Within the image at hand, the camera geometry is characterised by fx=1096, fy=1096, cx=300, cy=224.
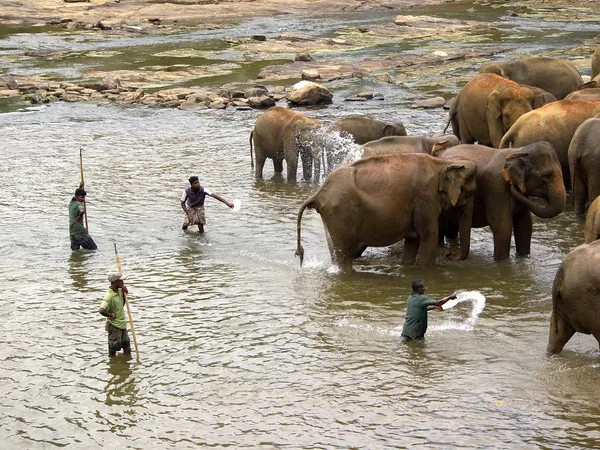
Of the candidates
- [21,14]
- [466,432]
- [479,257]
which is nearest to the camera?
[466,432]

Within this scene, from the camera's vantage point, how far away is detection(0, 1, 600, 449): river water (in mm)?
9781

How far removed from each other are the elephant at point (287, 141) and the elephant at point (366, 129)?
55cm

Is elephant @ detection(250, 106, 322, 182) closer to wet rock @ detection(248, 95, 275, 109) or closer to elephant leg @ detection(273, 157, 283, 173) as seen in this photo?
elephant leg @ detection(273, 157, 283, 173)

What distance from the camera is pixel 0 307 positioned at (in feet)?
44.3

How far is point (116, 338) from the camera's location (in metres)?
11.5

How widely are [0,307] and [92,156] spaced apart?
987cm

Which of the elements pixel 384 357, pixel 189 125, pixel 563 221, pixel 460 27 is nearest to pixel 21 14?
pixel 460 27

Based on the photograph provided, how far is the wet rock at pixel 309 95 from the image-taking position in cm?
2858

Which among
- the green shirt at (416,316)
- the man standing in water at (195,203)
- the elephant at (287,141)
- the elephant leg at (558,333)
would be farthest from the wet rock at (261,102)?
the elephant leg at (558,333)

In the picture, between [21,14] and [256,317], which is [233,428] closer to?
[256,317]

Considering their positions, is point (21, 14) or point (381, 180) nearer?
point (381, 180)

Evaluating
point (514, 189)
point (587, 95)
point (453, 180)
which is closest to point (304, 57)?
point (587, 95)

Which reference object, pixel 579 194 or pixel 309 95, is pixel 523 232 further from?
pixel 309 95

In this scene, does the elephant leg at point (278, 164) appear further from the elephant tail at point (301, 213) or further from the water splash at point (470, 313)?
the water splash at point (470, 313)
